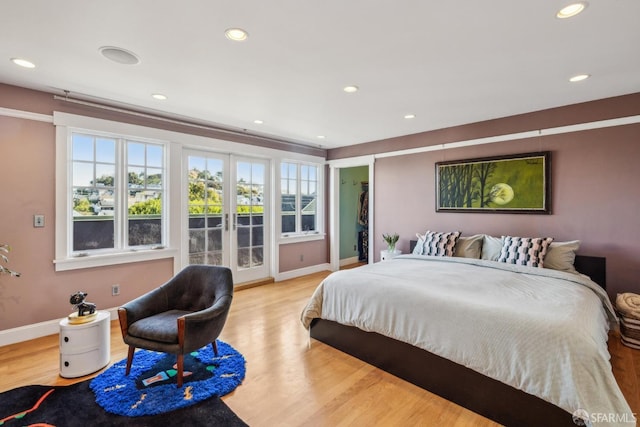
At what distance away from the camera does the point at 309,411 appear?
1966 mm

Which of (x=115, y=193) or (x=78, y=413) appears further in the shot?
(x=115, y=193)

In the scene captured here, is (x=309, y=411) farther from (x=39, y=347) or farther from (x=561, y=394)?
(x=39, y=347)

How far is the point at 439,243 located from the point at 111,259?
13.0ft

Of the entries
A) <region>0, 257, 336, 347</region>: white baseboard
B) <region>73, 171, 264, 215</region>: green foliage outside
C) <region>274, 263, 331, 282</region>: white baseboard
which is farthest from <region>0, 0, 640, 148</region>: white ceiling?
<region>274, 263, 331, 282</region>: white baseboard

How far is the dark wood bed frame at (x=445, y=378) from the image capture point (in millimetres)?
1735

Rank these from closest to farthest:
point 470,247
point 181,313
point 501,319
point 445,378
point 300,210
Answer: point 501,319 → point 445,378 → point 181,313 → point 470,247 → point 300,210

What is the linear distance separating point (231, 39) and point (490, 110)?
305cm

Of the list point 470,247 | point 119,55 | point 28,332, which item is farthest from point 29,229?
point 470,247

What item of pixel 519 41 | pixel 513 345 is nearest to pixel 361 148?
pixel 519 41

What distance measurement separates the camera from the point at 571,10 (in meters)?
1.76

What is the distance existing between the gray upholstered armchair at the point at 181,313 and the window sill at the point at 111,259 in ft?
3.89

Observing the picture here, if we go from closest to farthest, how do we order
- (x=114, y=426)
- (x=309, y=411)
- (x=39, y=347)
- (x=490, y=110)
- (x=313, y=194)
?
(x=114, y=426)
(x=309, y=411)
(x=39, y=347)
(x=490, y=110)
(x=313, y=194)

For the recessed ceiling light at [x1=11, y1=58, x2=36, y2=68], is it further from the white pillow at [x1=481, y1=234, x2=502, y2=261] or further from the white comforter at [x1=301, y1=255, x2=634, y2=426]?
the white pillow at [x1=481, y1=234, x2=502, y2=261]

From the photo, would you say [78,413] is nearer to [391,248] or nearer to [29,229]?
[29,229]
